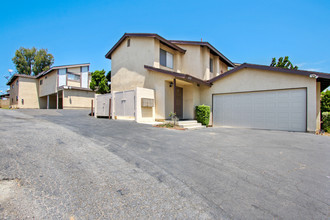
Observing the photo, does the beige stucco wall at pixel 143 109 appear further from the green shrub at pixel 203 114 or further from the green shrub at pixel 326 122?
the green shrub at pixel 326 122

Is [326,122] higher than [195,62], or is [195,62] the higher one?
[195,62]

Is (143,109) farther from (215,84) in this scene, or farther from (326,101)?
(326,101)

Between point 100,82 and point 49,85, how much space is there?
10.3 metres

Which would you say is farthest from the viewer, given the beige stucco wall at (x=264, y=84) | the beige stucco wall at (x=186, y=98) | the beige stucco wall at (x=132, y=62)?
the beige stucco wall at (x=132, y=62)

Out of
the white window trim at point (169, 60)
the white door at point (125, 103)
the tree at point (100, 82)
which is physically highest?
the white window trim at point (169, 60)

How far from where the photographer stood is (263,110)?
9781 mm

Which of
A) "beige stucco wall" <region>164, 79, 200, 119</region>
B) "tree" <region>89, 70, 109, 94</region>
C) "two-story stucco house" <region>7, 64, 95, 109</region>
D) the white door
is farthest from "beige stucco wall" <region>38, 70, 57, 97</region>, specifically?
"beige stucco wall" <region>164, 79, 200, 119</region>

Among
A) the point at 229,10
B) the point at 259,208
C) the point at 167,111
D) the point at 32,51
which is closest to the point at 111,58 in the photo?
the point at 167,111

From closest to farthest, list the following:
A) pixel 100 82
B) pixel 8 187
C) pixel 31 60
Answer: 1. pixel 8 187
2. pixel 100 82
3. pixel 31 60

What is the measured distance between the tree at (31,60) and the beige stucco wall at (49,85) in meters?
A: 13.9

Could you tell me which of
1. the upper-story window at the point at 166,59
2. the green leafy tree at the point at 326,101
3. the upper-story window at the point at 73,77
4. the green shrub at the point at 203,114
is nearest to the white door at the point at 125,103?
the upper-story window at the point at 166,59

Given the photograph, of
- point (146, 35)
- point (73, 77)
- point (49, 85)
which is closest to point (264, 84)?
point (146, 35)

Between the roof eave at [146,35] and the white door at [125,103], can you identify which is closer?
the white door at [125,103]

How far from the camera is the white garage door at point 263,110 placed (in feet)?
28.7
